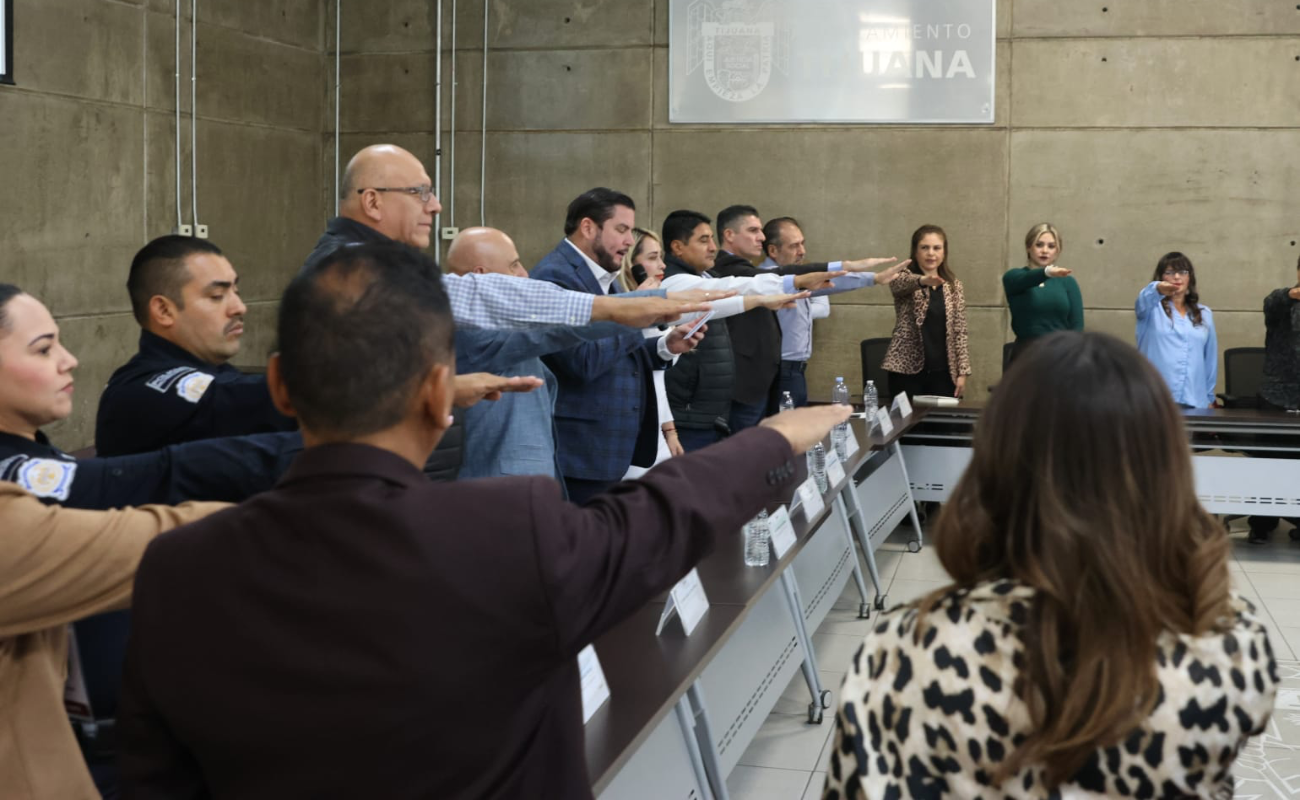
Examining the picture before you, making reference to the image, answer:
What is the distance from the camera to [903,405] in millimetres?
6246

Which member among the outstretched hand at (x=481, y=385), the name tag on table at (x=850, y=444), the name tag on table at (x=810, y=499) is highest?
the outstretched hand at (x=481, y=385)

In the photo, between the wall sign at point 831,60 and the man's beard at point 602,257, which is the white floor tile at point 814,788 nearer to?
the man's beard at point 602,257

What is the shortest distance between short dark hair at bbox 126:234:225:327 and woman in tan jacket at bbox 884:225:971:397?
499cm

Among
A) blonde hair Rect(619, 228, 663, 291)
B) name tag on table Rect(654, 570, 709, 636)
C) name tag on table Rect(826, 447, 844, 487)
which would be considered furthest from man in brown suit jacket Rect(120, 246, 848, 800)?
blonde hair Rect(619, 228, 663, 291)

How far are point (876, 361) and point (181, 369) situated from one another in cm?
560

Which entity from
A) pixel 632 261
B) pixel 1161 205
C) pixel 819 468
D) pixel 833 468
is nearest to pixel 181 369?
pixel 819 468

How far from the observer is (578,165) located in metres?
8.55

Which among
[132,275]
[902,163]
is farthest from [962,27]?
[132,275]

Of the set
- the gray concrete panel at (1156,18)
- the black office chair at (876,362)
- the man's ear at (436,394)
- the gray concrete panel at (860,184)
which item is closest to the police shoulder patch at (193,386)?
the man's ear at (436,394)

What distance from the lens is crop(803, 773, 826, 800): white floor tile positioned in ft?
11.1

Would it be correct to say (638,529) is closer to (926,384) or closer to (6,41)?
(6,41)

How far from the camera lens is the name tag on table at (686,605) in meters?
2.40

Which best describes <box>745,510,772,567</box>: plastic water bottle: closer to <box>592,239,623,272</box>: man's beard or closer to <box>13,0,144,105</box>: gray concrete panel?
<box>592,239,623,272</box>: man's beard

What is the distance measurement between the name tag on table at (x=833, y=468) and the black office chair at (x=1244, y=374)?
129 inches
